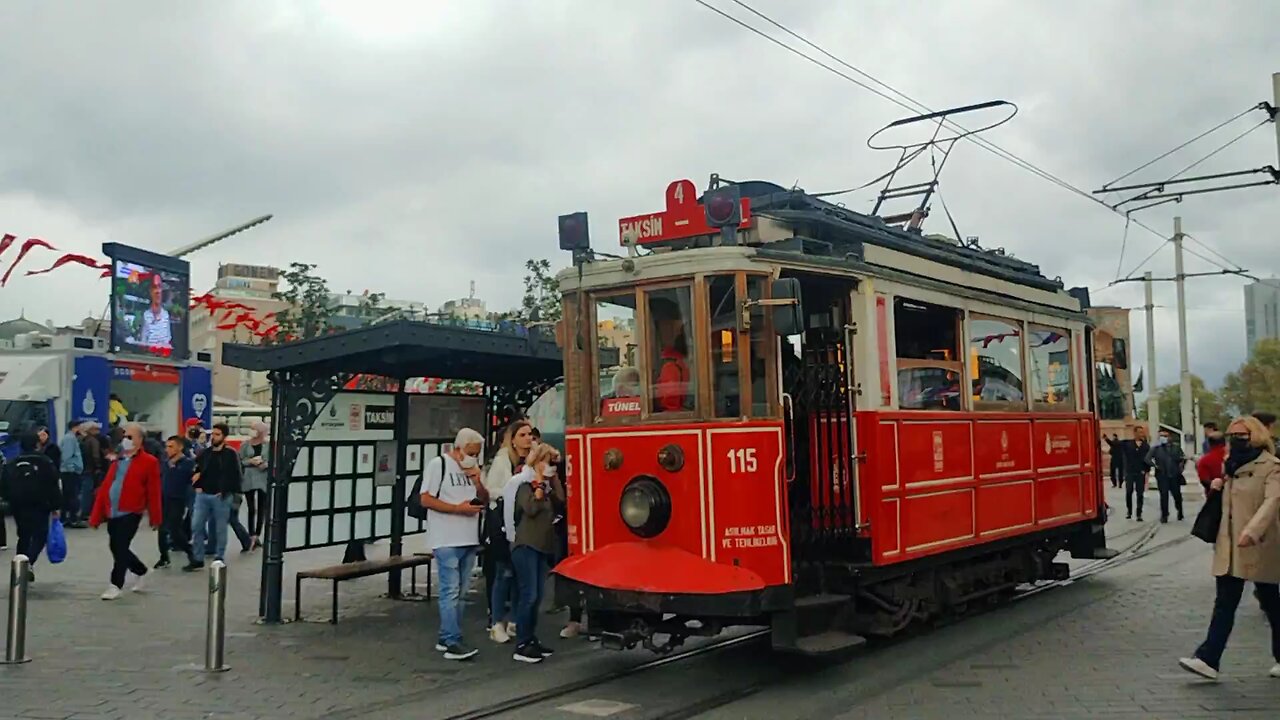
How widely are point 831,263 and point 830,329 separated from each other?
60 cm

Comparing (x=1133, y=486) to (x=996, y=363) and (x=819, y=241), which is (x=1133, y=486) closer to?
(x=996, y=363)

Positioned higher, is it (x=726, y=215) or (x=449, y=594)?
(x=726, y=215)

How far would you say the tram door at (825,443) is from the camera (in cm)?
861

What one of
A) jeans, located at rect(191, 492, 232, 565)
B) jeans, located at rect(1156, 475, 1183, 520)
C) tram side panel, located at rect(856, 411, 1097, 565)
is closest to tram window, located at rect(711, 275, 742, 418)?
tram side panel, located at rect(856, 411, 1097, 565)

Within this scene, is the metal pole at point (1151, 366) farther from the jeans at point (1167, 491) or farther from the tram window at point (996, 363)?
the tram window at point (996, 363)

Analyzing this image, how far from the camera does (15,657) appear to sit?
28.7ft

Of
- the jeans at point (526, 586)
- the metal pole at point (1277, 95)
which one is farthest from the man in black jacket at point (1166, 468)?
the jeans at point (526, 586)

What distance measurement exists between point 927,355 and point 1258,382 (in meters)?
72.5

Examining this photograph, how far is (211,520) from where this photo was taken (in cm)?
1423

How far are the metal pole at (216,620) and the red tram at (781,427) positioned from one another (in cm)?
244

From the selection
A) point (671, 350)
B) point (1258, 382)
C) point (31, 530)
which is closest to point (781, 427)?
point (671, 350)

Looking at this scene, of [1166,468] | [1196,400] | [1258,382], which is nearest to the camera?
[1166,468]

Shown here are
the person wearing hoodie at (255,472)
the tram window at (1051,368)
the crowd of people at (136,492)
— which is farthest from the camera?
the person wearing hoodie at (255,472)

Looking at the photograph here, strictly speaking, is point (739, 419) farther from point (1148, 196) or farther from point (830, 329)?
point (1148, 196)
